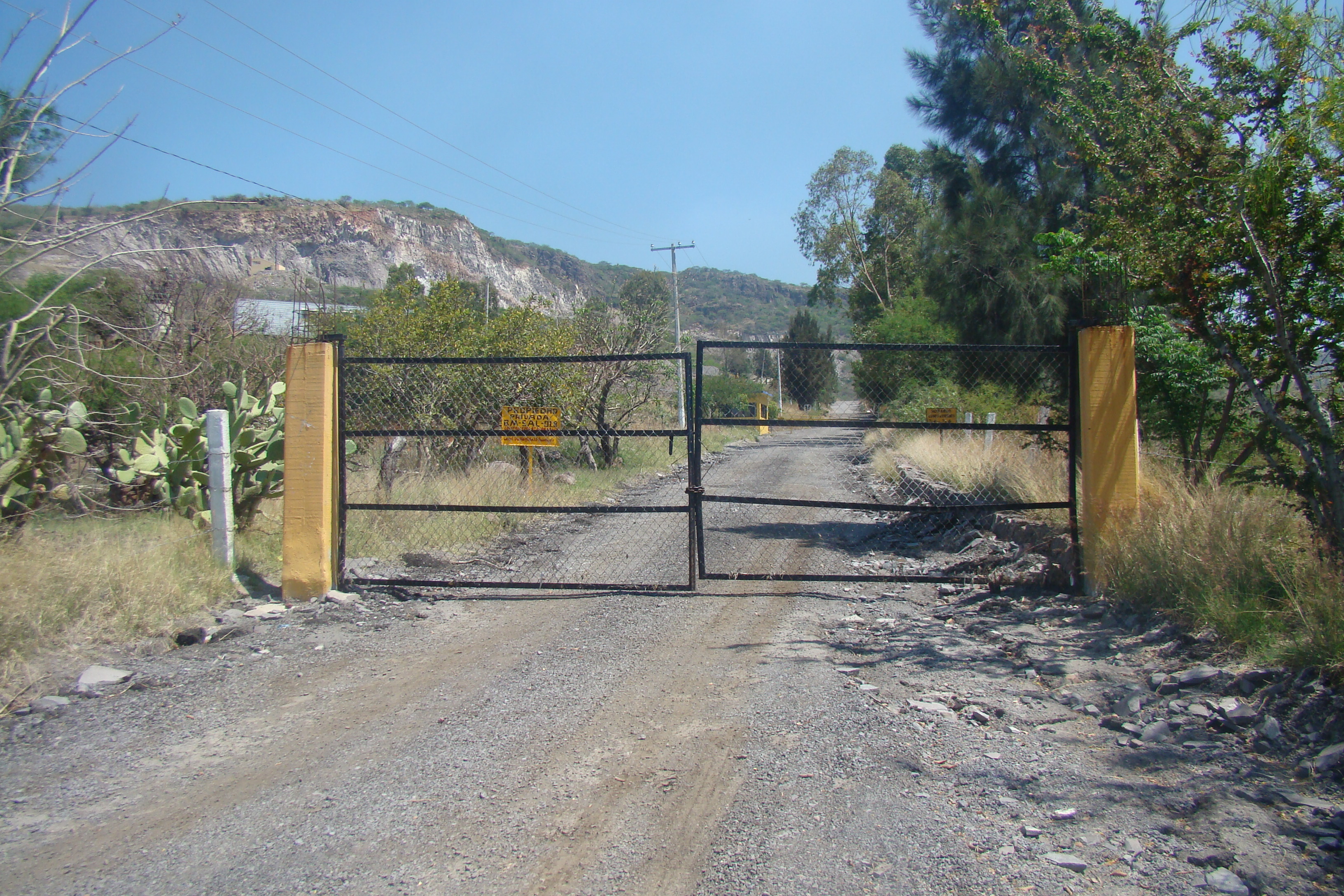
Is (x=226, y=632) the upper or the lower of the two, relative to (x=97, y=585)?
lower

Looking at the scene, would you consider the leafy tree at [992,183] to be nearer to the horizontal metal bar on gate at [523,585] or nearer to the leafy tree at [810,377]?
the leafy tree at [810,377]

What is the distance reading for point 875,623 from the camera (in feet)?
20.1

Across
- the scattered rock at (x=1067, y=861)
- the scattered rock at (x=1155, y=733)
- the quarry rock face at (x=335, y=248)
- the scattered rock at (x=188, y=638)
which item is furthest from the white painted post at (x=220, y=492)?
the scattered rock at (x=1155, y=733)

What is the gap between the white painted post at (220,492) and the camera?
6.70 metres

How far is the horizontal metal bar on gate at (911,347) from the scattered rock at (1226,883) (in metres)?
3.96

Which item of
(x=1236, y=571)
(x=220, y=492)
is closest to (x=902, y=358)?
(x=1236, y=571)

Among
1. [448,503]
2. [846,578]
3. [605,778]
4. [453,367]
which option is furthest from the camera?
[453,367]

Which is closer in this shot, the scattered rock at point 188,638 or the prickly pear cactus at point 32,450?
the scattered rock at point 188,638

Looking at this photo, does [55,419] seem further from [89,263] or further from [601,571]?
[601,571]

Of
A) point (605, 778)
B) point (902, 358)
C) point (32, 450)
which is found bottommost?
point (605, 778)

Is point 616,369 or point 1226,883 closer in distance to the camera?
point 1226,883

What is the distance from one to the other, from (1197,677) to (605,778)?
3188 mm

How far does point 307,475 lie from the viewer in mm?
6688

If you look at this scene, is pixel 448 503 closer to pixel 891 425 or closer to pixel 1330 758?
pixel 891 425
